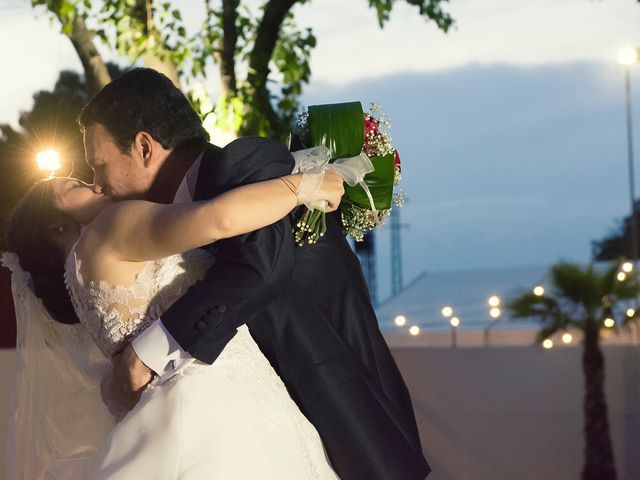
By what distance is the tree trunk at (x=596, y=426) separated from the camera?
7.09 metres

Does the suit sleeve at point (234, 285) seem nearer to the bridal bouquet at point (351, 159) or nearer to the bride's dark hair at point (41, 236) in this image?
the bridal bouquet at point (351, 159)

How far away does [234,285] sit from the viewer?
2354mm

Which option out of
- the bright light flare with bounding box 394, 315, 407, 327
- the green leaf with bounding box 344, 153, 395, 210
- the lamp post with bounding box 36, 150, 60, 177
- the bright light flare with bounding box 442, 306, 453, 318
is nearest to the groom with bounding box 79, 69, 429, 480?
the green leaf with bounding box 344, 153, 395, 210

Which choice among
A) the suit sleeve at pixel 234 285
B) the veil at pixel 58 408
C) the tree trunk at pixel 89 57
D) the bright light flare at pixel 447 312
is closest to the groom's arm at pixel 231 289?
the suit sleeve at pixel 234 285

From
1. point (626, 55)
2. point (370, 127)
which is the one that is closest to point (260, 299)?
point (370, 127)

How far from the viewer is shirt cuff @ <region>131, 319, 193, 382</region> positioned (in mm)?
2381

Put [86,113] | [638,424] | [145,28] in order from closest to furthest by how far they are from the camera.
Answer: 1. [86,113]
2. [638,424]
3. [145,28]

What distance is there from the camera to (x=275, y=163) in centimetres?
246

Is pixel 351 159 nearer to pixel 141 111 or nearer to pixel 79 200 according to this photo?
pixel 141 111

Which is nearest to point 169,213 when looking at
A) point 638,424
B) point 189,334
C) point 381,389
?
point 189,334

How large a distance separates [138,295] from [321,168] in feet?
1.49

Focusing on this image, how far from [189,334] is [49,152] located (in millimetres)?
6201

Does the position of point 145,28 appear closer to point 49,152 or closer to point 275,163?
point 49,152

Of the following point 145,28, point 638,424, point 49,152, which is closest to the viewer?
point 638,424
